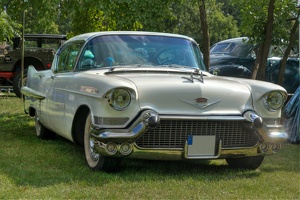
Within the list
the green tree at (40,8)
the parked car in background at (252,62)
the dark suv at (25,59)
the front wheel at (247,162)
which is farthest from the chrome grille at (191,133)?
the dark suv at (25,59)

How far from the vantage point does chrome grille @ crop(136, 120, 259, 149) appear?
4926 mm

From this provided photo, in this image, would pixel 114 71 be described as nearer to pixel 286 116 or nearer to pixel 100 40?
pixel 100 40

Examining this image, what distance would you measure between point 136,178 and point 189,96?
92 centimetres

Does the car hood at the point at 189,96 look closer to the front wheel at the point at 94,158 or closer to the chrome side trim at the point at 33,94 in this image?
the front wheel at the point at 94,158

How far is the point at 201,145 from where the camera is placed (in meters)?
5.00

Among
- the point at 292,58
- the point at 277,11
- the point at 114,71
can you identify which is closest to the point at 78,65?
the point at 114,71

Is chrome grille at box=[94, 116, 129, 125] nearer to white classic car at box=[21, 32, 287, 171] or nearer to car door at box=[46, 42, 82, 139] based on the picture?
white classic car at box=[21, 32, 287, 171]

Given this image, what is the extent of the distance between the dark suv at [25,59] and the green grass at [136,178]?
8636mm

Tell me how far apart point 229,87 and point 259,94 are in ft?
1.06

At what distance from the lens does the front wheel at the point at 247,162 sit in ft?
18.4

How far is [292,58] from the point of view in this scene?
40.4 feet

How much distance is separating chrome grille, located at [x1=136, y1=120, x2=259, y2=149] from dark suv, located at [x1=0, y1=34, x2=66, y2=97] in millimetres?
10402

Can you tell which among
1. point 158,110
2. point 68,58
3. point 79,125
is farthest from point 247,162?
point 68,58

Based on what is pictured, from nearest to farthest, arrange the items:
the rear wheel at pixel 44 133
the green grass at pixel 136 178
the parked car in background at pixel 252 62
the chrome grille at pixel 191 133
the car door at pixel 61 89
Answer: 1. the green grass at pixel 136 178
2. the chrome grille at pixel 191 133
3. the car door at pixel 61 89
4. the rear wheel at pixel 44 133
5. the parked car in background at pixel 252 62
